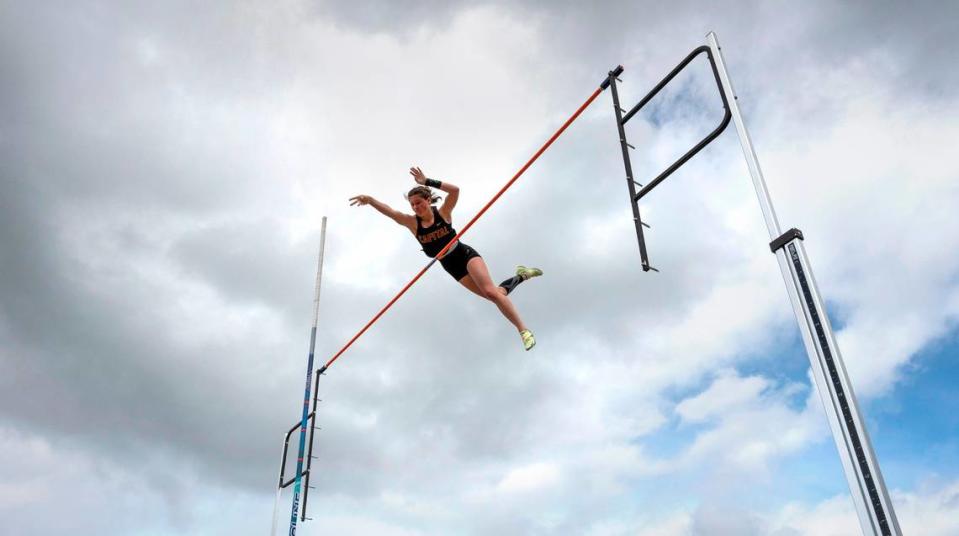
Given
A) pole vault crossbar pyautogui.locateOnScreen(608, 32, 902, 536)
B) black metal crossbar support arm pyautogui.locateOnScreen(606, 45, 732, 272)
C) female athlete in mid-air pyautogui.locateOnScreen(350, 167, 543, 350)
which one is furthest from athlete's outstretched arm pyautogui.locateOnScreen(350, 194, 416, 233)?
pole vault crossbar pyautogui.locateOnScreen(608, 32, 902, 536)

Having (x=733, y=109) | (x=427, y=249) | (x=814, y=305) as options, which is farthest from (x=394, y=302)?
(x=814, y=305)

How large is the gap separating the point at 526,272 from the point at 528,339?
1.15 meters

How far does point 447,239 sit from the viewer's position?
25.7ft

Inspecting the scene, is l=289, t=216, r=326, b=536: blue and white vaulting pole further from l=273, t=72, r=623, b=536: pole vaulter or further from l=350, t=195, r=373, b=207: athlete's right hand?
l=350, t=195, r=373, b=207: athlete's right hand

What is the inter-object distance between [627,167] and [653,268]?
3.07 feet

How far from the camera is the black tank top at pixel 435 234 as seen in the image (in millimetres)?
7820

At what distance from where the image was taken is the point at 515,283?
25.8 ft

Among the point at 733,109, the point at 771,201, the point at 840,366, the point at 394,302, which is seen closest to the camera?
the point at 840,366

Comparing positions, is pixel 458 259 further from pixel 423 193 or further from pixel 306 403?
pixel 306 403

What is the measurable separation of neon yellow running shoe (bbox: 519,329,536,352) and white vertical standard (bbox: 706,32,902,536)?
133 inches

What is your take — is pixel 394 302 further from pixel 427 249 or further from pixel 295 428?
pixel 295 428

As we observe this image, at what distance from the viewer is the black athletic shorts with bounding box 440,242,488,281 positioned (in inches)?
302

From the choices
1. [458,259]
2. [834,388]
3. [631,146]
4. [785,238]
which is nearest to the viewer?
[834,388]

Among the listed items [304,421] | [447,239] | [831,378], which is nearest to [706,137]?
[831,378]
